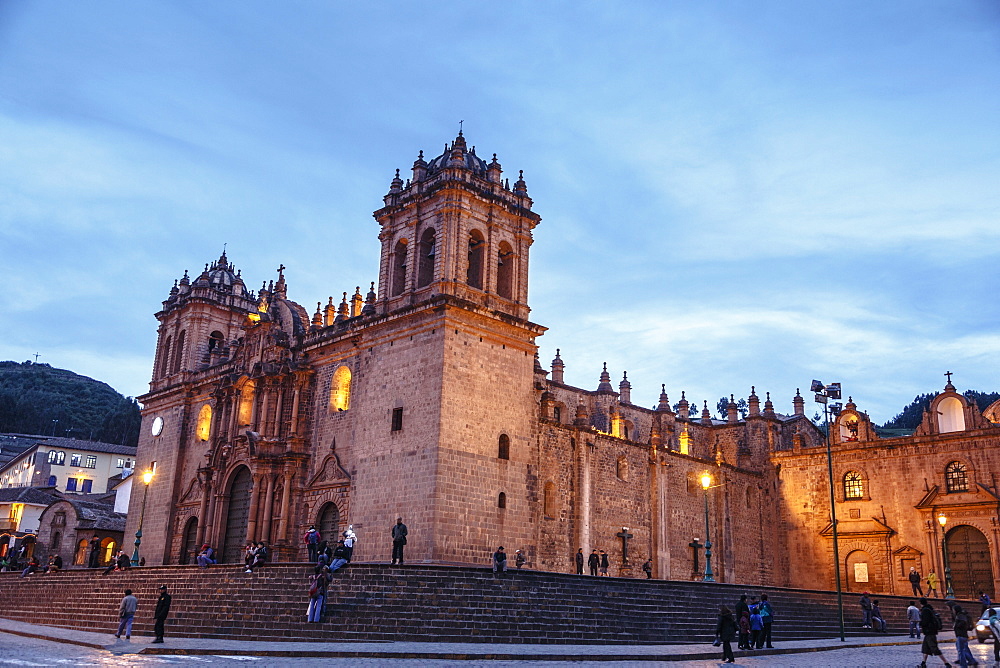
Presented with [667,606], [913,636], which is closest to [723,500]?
[913,636]

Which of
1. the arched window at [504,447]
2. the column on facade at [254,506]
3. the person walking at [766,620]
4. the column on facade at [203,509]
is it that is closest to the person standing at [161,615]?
the arched window at [504,447]

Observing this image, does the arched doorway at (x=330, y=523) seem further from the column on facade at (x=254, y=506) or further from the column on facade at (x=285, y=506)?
the column on facade at (x=254, y=506)

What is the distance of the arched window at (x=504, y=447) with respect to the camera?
28.9m

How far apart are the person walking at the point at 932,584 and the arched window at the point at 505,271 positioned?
21603 millimetres

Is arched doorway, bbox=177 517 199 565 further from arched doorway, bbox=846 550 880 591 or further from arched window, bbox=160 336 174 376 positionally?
arched doorway, bbox=846 550 880 591

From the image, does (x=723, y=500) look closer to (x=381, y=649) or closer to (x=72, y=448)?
(x=381, y=649)

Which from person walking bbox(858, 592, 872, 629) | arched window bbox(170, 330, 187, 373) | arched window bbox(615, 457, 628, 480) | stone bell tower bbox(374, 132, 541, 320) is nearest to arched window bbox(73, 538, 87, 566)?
arched window bbox(170, 330, 187, 373)

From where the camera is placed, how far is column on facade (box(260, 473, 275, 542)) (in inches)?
1279

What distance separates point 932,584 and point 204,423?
3239 centimetres

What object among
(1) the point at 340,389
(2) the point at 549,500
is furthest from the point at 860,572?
(1) the point at 340,389

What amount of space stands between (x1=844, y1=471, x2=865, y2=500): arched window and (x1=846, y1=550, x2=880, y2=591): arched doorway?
268cm

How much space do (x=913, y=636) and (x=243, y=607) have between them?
18975 mm

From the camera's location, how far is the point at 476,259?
31469 millimetres

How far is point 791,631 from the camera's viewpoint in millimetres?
24062
